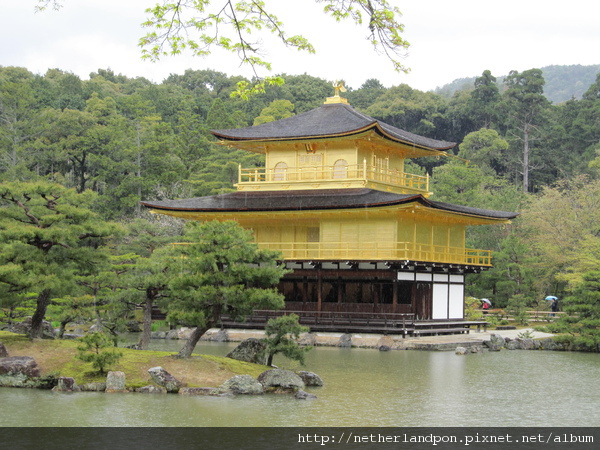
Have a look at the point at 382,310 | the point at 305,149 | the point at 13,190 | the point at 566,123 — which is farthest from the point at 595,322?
the point at 566,123

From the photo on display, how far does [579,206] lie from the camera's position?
46438 mm

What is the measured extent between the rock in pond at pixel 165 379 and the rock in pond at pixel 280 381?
1832mm

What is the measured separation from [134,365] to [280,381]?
10.3 feet

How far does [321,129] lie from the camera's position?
3412 centimetres

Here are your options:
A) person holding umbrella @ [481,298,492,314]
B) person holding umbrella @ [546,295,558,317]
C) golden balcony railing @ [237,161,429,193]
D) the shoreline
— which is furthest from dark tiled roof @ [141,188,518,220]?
person holding umbrella @ [481,298,492,314]

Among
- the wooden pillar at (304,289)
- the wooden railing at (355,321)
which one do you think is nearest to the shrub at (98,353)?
the wooden railing at (355,321)

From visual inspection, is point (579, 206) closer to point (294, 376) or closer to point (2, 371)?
point (294, 376)

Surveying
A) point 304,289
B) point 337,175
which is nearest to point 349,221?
point 337,175

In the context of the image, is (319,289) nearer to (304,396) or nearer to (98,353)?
(304,396)

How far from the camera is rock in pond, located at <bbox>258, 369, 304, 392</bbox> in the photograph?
1720 cm

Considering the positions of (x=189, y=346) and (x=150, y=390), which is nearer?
(x=150, y=390)

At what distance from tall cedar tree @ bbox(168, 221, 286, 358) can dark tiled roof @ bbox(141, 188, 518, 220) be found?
452 inches

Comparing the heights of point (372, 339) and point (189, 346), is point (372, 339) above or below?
below

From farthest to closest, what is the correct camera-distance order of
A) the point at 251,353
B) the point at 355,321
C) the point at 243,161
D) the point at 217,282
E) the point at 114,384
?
the point at 243,161 → the point at 355,321 → the point at 251,353 → the point at 217,282 → the point at 114,384
